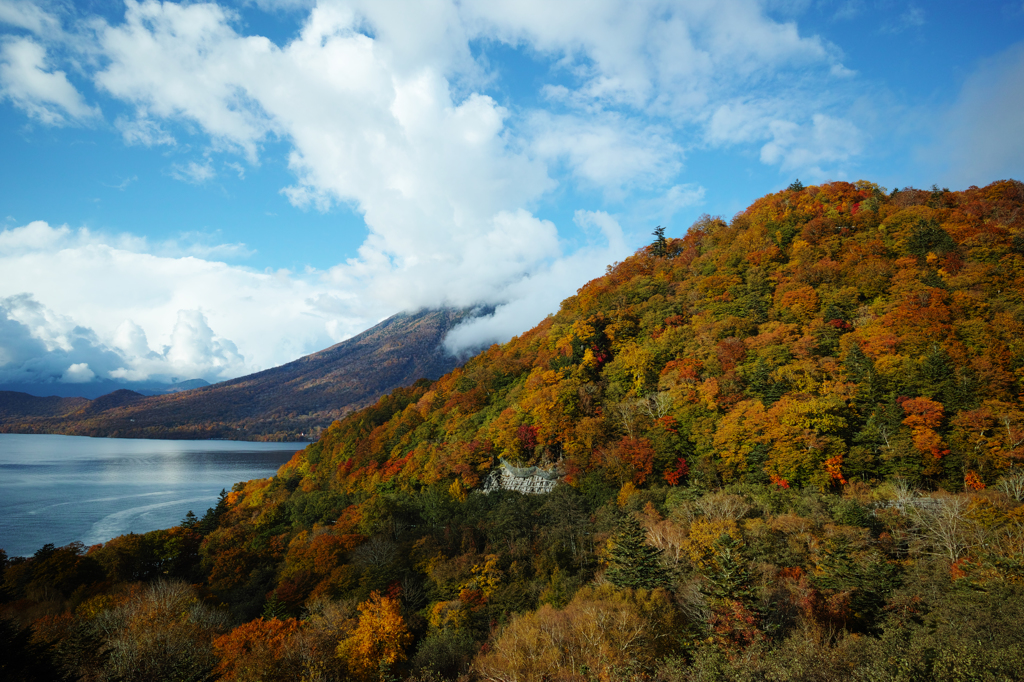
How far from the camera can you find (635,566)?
24797 millimetres

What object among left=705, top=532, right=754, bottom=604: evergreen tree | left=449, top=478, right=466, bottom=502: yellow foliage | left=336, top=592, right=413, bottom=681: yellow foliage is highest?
left=705, top=532, right=754, bottom=604: evergreen tree

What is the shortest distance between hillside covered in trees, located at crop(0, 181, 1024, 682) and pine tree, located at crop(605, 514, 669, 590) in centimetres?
17

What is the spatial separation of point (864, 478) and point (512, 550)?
25401mm

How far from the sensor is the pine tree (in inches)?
958

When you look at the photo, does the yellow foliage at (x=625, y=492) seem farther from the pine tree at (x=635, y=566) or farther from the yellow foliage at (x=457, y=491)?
the yellow foliage at (x=457, y=491)

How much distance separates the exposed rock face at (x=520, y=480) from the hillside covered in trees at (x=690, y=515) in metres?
1.24

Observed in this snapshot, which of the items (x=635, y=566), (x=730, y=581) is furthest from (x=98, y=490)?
(x=730, y=581)

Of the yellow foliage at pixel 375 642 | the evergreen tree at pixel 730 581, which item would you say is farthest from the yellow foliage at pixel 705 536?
the yellow foliage at pixel 375 642

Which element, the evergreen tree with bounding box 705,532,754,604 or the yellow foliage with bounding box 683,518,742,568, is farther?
the yellow foliage with bounding box 683,518,742,568

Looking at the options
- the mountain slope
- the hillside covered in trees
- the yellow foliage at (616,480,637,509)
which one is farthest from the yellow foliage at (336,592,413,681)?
the mountain slope

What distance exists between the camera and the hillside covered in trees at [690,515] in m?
18.5

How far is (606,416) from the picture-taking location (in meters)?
A: 44.9

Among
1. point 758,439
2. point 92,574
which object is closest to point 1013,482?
point 758,439

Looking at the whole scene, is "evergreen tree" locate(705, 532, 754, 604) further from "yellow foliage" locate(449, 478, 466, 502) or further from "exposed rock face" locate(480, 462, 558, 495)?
"yellow foliage" locate(449, 478, 466, 502)
